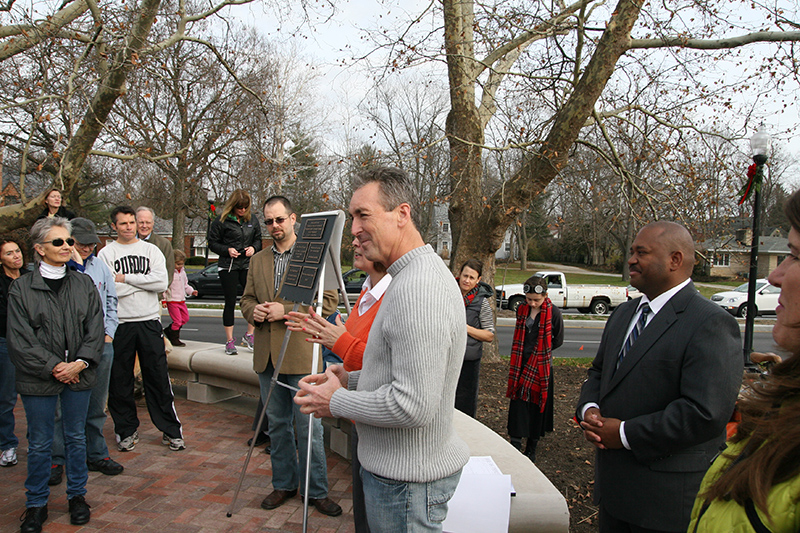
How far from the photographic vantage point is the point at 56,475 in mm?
4195

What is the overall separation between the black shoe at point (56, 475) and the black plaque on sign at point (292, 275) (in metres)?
2.62

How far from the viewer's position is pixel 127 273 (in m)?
4.88

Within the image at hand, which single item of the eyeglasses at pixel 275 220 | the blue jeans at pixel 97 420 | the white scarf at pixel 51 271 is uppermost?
the eyeglasses at pixel 275 220

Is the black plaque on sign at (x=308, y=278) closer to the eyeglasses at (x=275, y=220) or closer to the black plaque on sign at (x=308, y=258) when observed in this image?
the black plaque on sign at (x=308, y=258)

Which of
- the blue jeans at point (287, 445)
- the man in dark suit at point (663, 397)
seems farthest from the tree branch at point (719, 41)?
the blue jeans at point (287, 445)

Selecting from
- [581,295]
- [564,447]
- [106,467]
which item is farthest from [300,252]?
[581,295]

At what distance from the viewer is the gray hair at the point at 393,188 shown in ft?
6.52

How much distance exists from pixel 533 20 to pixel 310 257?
22.0 ft

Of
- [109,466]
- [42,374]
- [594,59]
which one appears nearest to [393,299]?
[42,374]

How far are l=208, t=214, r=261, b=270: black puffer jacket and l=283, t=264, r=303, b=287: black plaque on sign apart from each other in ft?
11.6

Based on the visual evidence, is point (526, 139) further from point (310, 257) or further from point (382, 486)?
point (382, 486)

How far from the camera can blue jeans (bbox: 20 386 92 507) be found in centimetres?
344

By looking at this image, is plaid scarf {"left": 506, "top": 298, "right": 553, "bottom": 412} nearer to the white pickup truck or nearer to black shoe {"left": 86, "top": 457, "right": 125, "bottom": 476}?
black shoe {"left": 86, "top": 457, "right": 125, "bottom": 476}

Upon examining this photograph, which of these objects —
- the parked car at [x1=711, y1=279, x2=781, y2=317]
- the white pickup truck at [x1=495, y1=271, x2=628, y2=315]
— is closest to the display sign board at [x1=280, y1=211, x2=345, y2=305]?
the white pickup truck at [x1=495, y1=271, x2=628, y2=315]
